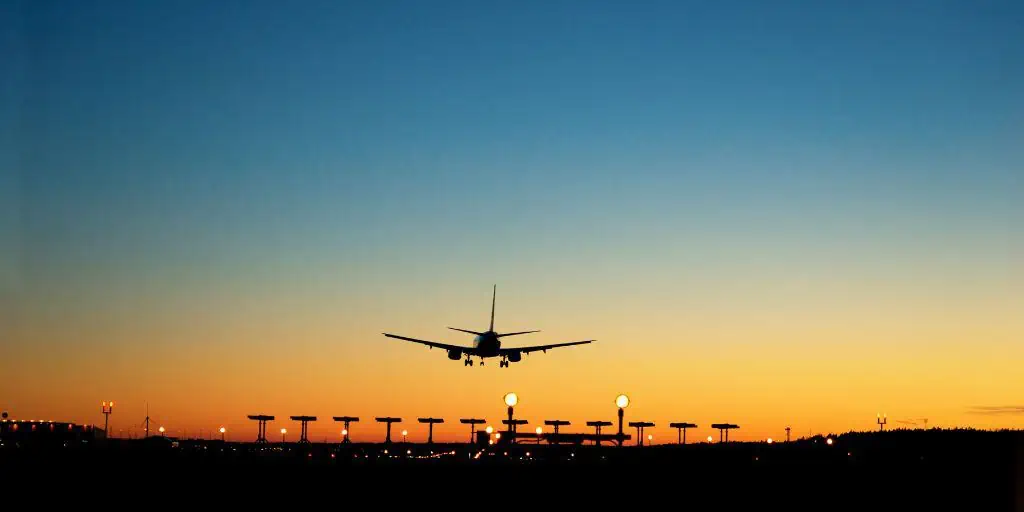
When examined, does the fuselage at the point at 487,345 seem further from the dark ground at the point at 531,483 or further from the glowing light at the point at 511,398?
the glowing light at the point at 511,398

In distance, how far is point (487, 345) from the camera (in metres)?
132

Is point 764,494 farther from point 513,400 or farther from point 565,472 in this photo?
point 513,400

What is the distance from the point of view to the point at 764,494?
66.9 meters

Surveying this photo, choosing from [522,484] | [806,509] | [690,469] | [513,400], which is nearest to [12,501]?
[522,484]

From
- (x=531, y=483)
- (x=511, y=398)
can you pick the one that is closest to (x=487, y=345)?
(x=511, y=398)

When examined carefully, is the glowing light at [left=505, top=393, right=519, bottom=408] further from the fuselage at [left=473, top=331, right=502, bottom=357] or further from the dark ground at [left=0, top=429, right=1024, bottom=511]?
the fuselage at [left=473, top=331, right=502, bottom=357]

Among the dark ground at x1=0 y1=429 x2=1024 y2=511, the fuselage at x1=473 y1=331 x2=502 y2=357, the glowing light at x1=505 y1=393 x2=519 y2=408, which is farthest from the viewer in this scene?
the fuselage at x1=473 y1=331 x2=502 y2=357

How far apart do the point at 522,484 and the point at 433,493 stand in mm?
8794

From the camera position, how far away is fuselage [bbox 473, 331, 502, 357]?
132m

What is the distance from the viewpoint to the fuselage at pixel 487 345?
433ft

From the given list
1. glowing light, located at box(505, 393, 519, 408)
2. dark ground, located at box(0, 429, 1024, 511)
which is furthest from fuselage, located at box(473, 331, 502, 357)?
glowing light, located at box(505, 393, 519, 408)

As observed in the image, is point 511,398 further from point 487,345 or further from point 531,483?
point 487,345

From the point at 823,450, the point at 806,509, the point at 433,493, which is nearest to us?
the point at 806,509

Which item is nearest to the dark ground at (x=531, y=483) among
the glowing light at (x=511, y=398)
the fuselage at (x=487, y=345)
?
the glowing light at (x=511, y=398)
